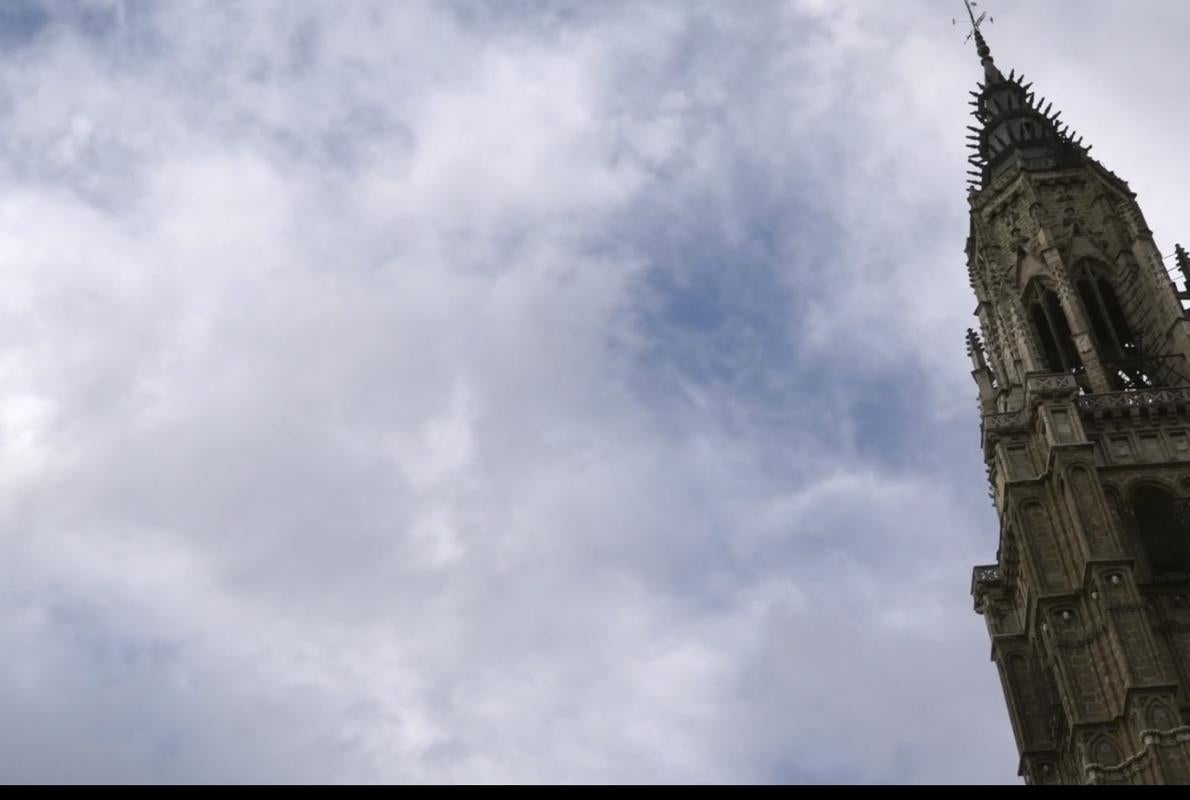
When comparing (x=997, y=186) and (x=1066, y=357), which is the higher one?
(x=997, y=186)

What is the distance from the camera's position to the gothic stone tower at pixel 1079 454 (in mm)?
55250

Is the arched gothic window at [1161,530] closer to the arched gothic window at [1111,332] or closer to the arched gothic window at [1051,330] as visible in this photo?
the arched gothic window at [1111,332]

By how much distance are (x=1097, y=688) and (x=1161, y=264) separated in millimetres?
24819

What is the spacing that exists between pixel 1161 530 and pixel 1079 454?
4.74 m

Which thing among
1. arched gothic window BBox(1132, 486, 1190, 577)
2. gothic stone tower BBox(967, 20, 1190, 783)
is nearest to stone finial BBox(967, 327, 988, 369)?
gothic stone tower BBox(967, 20, 1190, 783)

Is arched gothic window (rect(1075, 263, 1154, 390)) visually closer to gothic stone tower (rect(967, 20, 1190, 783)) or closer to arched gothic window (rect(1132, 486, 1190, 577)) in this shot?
gothic stone tower (rect(967, 20, 1190, 783))

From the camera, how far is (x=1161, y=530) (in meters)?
62.2

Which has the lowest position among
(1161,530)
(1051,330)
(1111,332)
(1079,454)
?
(1161,530)

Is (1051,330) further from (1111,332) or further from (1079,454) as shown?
(1079,454)

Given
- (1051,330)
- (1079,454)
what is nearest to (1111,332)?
(1051,330)

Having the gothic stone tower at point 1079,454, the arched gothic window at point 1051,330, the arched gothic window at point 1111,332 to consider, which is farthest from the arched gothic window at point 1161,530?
the arched gothic window at point 1051,330

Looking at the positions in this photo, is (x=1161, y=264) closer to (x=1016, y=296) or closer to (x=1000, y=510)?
(x=1016, y=296)
